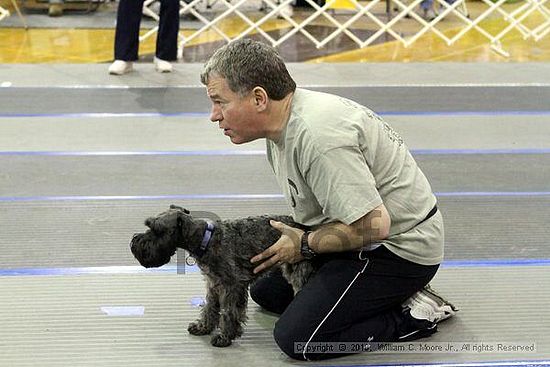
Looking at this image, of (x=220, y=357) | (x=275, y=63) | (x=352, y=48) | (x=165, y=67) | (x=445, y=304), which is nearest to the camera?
(x=275, y=63)

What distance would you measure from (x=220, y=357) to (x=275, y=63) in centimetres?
86

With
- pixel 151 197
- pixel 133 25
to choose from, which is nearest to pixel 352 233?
pixel 151 197

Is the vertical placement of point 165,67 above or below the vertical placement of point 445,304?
below

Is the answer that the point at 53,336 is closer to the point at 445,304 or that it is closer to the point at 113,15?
the point at 445,304

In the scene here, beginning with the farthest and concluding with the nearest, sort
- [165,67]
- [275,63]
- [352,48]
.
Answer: [352,48]
[165,67]
[275,63]

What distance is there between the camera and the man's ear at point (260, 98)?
224cm

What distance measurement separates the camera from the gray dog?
90.6 inches

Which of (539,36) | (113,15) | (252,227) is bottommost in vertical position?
(113,15)

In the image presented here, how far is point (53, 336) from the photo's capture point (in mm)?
2529

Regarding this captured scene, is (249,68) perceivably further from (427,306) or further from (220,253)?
(427,306)

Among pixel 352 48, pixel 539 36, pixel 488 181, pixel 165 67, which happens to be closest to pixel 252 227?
pixel 488 181

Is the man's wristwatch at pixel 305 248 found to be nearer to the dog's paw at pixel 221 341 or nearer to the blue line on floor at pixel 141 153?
the dog's paw at pixel 221 341

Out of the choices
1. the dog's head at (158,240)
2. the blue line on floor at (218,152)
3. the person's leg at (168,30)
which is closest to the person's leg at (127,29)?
the person's leg at (168,30)

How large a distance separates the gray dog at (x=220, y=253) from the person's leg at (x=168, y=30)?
362cm
